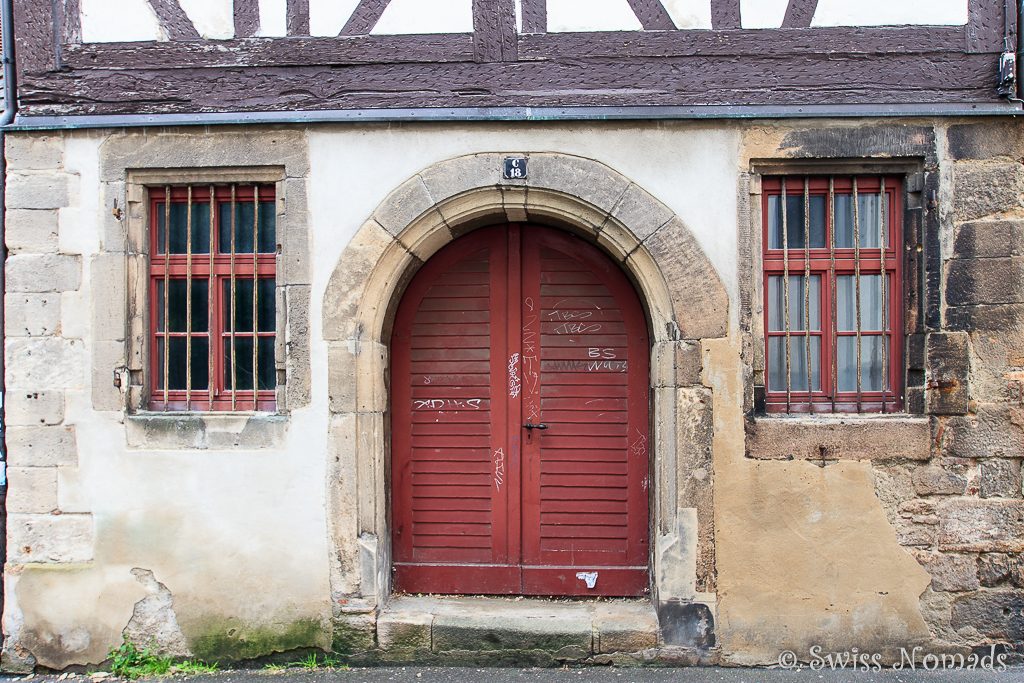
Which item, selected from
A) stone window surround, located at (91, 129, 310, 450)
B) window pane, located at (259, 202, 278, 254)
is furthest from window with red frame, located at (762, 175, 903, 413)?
window pane, located at (259, 202, 278, 254)

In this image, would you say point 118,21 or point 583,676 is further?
point 118,21

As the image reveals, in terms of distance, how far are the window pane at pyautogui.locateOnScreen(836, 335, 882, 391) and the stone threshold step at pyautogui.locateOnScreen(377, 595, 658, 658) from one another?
172cm

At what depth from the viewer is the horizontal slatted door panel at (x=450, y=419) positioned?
4480 mm

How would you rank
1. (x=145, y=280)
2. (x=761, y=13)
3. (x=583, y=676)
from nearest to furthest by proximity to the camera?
(x=583, y=676) → (x=761, y=13) → (x=145, y=280)

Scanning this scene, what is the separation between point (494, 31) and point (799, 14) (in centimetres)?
168

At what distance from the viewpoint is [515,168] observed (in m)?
4.15

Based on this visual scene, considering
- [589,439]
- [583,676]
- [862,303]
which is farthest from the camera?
[589,439]

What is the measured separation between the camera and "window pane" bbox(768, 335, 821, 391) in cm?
425

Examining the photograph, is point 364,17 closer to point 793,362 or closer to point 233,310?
point 233,310

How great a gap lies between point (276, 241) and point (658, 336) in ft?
7.37

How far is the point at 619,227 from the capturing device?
4.17m

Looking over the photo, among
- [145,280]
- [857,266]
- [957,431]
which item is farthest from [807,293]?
[145,280]

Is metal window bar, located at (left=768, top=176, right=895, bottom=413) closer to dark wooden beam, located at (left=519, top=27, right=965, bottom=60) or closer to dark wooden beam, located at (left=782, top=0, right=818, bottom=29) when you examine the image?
dark wooden beam, located at (left=519, top=27, right=965, bottom=60)

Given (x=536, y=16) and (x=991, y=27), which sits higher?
(x=536, y=16)
